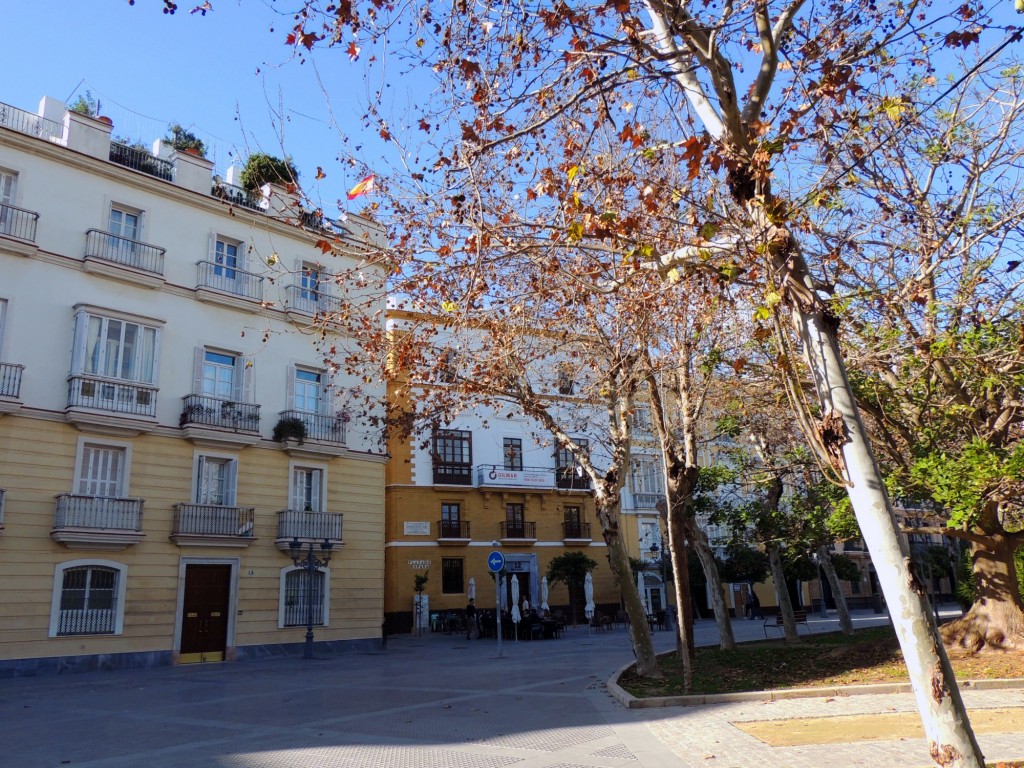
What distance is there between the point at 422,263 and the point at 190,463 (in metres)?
14.5

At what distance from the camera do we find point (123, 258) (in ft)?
66.7

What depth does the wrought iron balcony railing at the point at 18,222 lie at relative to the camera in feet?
60.3

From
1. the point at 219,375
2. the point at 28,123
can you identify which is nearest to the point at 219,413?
the point at 219,375

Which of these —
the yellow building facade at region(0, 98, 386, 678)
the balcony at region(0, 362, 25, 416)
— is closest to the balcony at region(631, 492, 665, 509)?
the yellow building facade at region(0, 98, 386, 678)

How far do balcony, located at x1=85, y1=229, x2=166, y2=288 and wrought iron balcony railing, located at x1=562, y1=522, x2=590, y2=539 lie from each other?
A: 75.6 ft

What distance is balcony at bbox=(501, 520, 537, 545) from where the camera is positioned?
35.8 metres

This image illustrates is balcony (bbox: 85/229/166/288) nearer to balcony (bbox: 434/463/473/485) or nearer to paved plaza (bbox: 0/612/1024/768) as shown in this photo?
paved plaza (bbox: 0/612/1024/768)

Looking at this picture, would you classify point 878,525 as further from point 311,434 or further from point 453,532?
point 453,532

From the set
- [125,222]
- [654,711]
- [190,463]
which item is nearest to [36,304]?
[125,222]

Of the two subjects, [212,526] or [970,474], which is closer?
[970,474]

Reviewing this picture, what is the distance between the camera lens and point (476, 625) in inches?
1161

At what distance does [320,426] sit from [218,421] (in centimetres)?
330

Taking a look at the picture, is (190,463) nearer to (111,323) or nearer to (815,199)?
(111,323)

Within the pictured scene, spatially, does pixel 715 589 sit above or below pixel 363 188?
below
